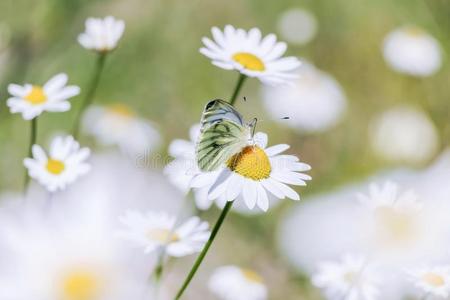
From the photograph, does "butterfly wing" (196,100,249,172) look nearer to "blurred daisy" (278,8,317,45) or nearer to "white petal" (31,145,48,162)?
"white petal" (31,145,48,162)

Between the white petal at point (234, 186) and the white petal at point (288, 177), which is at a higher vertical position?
the white petal at point (288, 177)

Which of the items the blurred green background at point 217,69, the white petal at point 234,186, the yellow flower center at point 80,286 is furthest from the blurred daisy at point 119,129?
the yellow flower center at point 80,286

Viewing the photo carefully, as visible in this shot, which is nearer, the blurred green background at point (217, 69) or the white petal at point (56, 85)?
the white petal at point (56, 85)

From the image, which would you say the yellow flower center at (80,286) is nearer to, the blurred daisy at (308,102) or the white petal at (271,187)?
the white petal at (271,187)

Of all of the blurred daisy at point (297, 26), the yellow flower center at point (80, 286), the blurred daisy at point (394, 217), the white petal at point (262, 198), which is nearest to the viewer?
the yellow flower center at point (80, 286)

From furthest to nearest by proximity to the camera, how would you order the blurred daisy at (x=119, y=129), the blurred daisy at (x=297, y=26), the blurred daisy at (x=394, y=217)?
1. the blurred daisy at (x=297, y=26)
2. the blurred daisy at (x=119, y=129)
3. the blurred daisy at (x=394, y=217)

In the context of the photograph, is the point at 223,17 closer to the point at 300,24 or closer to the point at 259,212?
the point at 300,24

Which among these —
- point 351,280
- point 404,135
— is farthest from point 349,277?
point 404,135

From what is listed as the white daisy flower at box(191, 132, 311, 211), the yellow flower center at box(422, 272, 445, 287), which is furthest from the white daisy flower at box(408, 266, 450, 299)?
the white daisy flower at box(191, 132, 311, 211)
